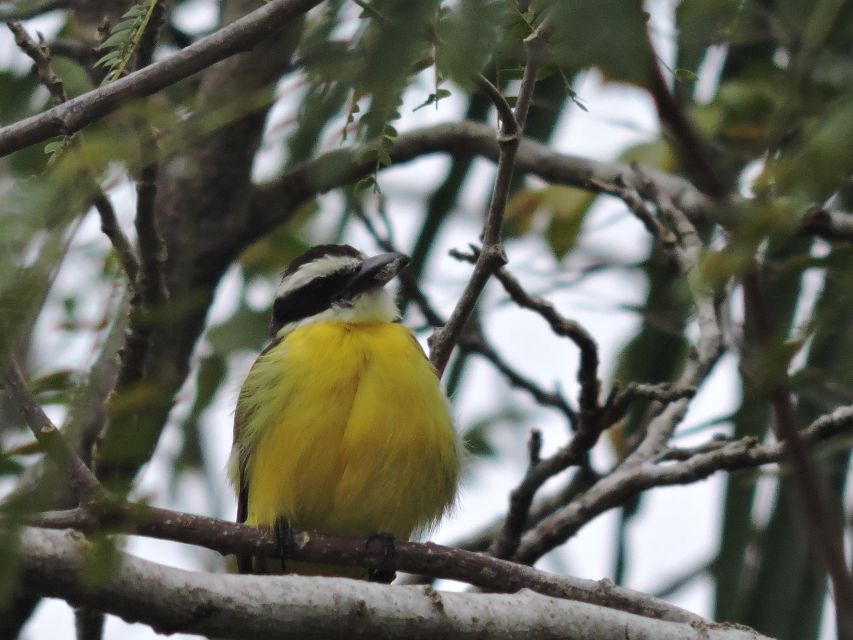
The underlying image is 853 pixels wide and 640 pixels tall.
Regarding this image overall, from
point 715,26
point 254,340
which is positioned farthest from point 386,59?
point 254,340

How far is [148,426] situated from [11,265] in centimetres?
36

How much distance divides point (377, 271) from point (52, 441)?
300 centimetres

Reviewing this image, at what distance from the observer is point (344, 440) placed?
4270mm

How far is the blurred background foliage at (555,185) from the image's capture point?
163cm

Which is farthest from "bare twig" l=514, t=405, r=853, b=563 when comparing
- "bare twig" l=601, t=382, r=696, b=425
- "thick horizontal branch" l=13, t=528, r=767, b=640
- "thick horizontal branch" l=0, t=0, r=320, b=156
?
"thick horizontal branch" l=0, t=0, r=320, b=156

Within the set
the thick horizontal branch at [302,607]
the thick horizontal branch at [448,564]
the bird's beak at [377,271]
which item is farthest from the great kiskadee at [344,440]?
the thick horizontal branch at [302,607]

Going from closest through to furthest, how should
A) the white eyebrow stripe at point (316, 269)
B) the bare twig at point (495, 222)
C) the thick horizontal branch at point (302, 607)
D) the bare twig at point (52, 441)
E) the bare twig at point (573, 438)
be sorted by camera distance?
the bare twig at point (52, 441)
the thick horizontal branch at point (302, 607)
the bare twig at point (495, 222)
the bare twig at point (573, 438)
the white eyebrow stripe at point (316, 269)

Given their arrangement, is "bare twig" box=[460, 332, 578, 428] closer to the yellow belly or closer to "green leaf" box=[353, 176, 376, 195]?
the yellow belly

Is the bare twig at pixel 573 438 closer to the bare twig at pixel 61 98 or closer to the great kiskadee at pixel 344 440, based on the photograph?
the great kiskadee at pixel 344 440

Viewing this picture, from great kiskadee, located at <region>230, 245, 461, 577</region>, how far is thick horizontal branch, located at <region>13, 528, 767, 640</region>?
Answer: 51.6 inches

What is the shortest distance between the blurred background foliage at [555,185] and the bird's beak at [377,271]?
23 centimetres

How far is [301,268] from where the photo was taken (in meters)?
5.09

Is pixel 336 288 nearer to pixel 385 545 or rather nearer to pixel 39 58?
pixel 385 545

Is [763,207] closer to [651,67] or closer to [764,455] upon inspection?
[651,67]
